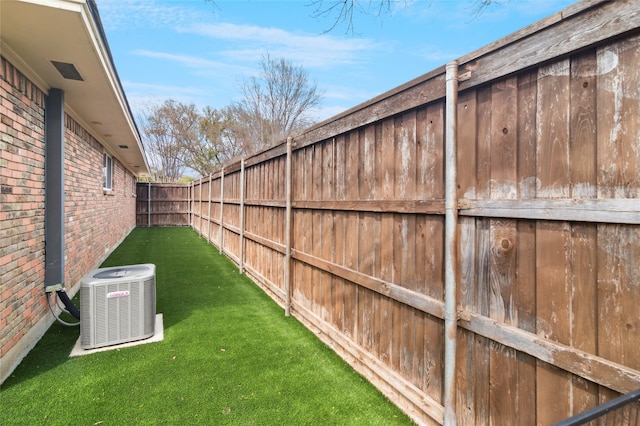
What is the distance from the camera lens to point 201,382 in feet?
9.01

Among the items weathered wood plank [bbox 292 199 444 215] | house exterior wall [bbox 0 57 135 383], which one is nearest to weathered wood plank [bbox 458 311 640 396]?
weathered wood plank [bbox 292 199 444 215]

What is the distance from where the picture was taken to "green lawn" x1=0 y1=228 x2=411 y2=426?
2307 millimetres

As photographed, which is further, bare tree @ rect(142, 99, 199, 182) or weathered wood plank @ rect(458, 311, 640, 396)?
bare tree @ rect(142, 99, 199, 182)

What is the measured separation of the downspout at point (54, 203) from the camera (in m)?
3.79

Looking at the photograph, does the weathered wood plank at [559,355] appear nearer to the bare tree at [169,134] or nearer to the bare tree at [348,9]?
the bare tree at [348,9]

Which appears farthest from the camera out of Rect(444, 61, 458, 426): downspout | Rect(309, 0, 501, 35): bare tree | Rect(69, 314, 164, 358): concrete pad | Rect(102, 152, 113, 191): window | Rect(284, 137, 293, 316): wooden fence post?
Rect(102, 152, 113, 191): window

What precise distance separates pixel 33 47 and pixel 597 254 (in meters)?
4.40

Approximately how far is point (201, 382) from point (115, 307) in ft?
4.44

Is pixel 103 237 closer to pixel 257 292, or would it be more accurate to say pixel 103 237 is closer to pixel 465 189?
pixel 257 292

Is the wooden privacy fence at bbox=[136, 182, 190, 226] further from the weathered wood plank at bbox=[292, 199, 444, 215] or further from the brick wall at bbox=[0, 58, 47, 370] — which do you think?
the weathered wood plank at bbox=[292, 199, 444, 215]

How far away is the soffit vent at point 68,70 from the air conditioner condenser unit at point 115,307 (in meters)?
2.19

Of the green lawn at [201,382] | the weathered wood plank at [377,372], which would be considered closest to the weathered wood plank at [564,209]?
the weathered wood plank at [377,372]

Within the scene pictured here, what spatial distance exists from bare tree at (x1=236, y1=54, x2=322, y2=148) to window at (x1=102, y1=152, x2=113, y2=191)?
40.7 ft

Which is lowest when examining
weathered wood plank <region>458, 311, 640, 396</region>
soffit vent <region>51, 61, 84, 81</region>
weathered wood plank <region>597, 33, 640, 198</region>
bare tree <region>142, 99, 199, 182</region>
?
weathered wood plank <region>458, 311, 640, 396</region>
